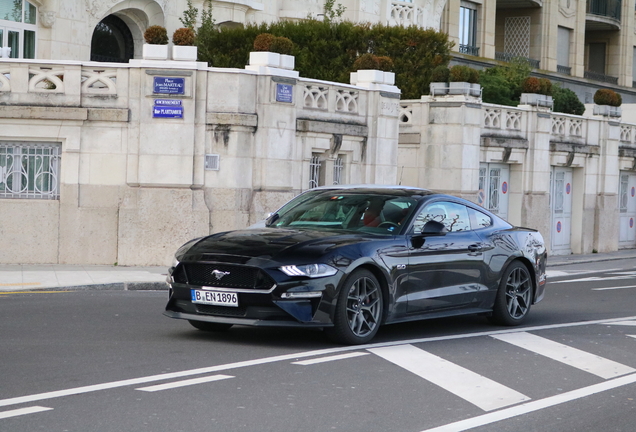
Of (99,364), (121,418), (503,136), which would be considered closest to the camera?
(121,418)

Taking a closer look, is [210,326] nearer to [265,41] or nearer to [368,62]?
[265,41]

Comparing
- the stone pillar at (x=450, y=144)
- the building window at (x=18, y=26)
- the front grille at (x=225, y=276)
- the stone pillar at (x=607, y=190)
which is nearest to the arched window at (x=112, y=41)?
the building window at (x=18, y=26)

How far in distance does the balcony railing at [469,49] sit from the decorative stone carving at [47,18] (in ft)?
74.6

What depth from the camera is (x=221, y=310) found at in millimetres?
9617

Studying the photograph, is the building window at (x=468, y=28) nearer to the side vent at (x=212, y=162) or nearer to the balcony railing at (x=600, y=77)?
the balcony railing at (x=600, y=77)

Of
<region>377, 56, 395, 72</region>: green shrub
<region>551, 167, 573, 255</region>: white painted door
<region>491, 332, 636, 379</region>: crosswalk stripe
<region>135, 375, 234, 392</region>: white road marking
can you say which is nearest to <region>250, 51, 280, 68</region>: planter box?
<region>377, 56, 395, 72</region>: green shrub

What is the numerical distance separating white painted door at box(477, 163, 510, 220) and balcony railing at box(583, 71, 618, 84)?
29.2 m

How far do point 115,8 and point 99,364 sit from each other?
22.3 meters

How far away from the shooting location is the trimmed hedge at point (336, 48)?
94.9ft

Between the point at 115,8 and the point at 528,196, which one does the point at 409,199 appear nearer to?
the point at 528,196

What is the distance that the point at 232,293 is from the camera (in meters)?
9.48

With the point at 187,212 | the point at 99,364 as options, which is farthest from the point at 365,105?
the point at 99,364

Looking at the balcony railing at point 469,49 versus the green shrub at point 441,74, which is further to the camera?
the balcony railing at point 469,49

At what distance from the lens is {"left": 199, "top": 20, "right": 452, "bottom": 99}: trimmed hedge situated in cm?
2894
